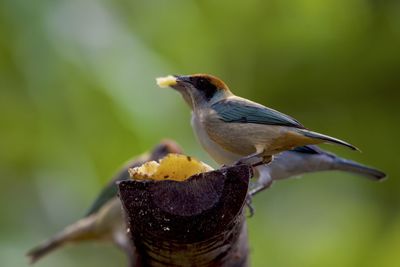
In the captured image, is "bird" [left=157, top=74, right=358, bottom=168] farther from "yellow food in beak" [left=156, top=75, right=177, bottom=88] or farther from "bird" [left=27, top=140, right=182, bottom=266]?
"bird" [left=27, top=140, right=182, bottom=266]

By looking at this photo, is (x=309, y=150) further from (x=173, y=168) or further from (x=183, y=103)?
(x=183, y=103)

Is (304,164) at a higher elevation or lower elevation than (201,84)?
lower

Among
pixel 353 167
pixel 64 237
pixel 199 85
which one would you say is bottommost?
pixel 64 237

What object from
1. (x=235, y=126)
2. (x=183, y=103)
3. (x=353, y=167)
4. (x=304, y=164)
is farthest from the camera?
(x=183, y=103)

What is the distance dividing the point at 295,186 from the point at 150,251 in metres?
5.01

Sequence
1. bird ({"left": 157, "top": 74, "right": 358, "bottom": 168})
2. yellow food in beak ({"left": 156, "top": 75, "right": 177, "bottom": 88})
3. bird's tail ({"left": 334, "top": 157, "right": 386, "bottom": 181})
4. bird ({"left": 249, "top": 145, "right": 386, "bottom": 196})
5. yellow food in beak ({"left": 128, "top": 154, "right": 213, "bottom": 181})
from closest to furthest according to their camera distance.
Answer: yellow food in beak ({"left": 128, "top": 154, "right": 213, "bottom": 181}), bird ({"left": 157, "top": 74, "right": 358, "bottom": 168}), yellow food in beak ({"left": 156, "top": 75, "right": 177, "bottom": 88}), bird ({"left": 249, "top": 145, "right": 386, "bottom": 196}), bird's tail ({"left": 334, "top": 157, "right": 386, "bottom": 181})

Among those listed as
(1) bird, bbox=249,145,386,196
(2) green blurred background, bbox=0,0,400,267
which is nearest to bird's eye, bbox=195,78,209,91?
(1) bird, bbox=249,145,386,196

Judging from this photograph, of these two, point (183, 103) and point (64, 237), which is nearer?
point (64, 237)

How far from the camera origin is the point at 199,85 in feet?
12.8

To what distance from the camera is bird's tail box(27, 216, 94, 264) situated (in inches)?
251

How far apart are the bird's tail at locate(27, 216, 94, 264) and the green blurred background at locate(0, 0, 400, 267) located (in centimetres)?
12

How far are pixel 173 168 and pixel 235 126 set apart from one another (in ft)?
2.84

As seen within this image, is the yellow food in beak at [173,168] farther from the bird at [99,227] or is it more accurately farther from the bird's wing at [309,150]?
the bird at [99,227]

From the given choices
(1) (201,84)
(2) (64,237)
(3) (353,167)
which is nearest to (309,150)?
(3) (353,167)
